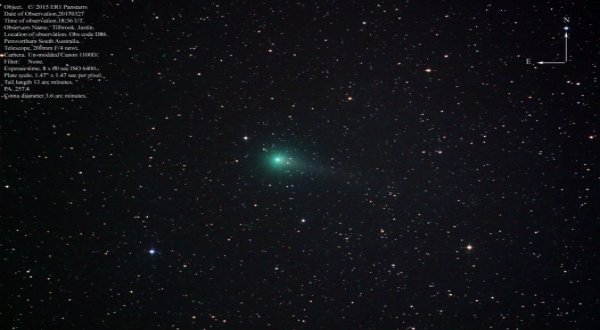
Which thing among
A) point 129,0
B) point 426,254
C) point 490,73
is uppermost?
point 129,0

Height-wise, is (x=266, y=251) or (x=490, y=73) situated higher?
(x=490, y=73)

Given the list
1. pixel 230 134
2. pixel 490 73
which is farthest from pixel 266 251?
pixel 490 73

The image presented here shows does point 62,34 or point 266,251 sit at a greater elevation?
point 62,34

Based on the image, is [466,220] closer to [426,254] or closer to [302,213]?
[426,254]

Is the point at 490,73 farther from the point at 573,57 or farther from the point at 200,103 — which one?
the point at 200,103

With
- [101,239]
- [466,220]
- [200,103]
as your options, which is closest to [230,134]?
[200,103]

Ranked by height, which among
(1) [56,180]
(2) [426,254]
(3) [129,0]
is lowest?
(2) [426,254]
